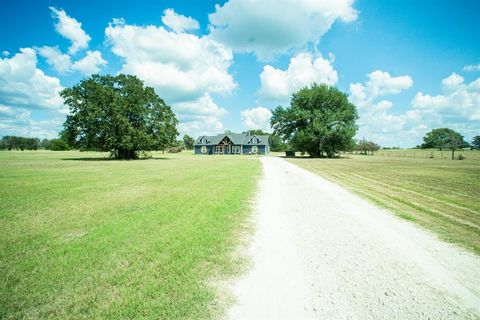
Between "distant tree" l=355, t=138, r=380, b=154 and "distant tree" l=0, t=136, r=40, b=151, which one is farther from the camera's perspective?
"distant tree" l=0, t=136, r=40, b=151

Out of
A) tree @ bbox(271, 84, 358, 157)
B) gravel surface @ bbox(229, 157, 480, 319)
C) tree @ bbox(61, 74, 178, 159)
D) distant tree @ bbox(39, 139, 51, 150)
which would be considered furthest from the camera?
distant tree @ bbox(39, 139, 51, 150)

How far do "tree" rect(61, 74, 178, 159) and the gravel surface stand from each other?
119ft

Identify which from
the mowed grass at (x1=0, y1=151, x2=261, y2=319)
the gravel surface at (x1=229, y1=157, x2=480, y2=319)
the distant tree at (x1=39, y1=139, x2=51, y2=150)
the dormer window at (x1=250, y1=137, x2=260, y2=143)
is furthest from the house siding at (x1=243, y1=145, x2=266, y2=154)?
the distant tree at (x1=39, y1=139, x2=51, y2=150)

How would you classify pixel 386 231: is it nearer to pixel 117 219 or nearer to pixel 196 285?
pixel 196 285

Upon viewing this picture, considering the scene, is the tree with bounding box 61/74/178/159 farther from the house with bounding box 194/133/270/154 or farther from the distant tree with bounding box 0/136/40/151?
the distant tree with bounding box 0/136/40/151

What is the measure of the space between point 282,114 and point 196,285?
61.4m

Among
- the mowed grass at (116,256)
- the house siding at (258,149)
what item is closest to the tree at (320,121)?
the house siding at (258,149)

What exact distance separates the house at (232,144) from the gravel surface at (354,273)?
75734 millimetres

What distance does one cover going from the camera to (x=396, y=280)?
4055 millimetres

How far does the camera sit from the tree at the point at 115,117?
37812 mm

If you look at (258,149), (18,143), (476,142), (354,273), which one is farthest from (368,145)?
(18,143)

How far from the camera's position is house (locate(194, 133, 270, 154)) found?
8300 cm

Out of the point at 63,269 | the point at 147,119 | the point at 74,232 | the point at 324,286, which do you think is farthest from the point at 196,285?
the point at 147,119

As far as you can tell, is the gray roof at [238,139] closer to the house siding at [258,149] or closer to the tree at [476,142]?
the house siding at [258,149]
